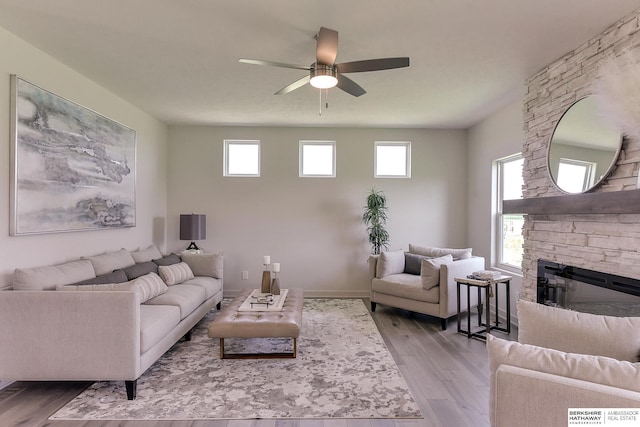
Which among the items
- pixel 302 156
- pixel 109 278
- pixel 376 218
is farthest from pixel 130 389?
pixel 302 156

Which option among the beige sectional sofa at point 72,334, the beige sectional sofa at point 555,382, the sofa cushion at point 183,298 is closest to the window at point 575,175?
the beige sectional sofa at point 555,382

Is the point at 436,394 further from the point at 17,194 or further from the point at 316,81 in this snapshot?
the point at 17,194

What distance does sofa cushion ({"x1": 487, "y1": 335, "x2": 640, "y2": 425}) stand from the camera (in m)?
1.11

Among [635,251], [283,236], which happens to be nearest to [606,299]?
[635,251]

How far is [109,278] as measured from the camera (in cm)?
311

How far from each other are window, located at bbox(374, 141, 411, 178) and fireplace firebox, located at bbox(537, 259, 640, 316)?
2.75m

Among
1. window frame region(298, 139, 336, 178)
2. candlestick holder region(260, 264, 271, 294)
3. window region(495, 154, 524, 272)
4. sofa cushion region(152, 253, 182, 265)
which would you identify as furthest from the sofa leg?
window region(495, 154, 524, 272)

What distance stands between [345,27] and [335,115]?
2268 millimetres

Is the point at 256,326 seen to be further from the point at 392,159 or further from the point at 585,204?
the point at 392,159

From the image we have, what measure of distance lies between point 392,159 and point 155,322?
426 centimetres

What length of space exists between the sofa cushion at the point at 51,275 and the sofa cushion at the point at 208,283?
1.13 meters

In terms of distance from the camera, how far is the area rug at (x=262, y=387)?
227cm

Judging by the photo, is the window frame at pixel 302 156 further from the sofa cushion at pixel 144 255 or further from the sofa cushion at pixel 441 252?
the sofa cushion at pixel 144 255

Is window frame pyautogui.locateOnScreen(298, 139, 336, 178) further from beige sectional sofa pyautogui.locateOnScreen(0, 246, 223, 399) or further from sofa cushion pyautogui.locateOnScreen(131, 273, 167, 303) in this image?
beige sectional sofa pyautogui.locateOnScreen(0, 246, 223, 399)
